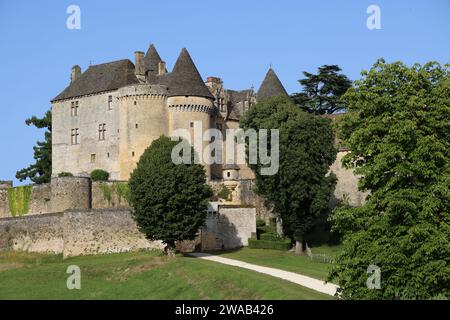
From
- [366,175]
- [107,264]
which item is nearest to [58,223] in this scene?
[107,264]

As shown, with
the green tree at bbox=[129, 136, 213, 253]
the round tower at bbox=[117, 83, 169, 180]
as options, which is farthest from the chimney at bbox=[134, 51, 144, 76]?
the green tree at bbox=[129, 136, 213, 253]

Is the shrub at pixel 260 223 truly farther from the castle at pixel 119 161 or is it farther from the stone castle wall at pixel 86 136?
the stone castle wall at pixel 86 136

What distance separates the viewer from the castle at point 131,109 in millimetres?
62250

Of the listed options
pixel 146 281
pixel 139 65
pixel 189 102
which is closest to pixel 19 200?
pixel 139 65

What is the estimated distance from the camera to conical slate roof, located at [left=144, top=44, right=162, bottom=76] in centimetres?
6775

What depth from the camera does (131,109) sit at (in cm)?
6231

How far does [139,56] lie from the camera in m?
66.6

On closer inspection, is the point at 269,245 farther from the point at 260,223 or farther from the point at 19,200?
the point at 19,200

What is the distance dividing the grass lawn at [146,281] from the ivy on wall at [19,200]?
40.6ft

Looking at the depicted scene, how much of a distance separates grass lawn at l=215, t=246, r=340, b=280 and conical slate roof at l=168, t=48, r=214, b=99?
14.6 m

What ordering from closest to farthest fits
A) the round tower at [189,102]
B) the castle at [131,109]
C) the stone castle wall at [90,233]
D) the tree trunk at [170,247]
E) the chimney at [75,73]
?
the tree trunk at [170,247]
the stone castle wall at [90,233]
the castle at [131,109]
the round tower at [189,102]
the chimney at [75,73]

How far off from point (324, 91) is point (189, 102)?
19447 millimetres

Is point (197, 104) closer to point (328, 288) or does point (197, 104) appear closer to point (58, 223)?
A: point (58, 223)

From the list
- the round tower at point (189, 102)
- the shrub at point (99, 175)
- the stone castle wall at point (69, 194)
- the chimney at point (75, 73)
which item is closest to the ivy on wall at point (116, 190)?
the stone castle wall at point (69, 194)
